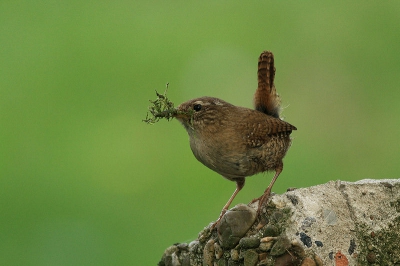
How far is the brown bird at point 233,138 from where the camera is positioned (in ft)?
12.4

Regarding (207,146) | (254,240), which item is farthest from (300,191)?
(207,146)

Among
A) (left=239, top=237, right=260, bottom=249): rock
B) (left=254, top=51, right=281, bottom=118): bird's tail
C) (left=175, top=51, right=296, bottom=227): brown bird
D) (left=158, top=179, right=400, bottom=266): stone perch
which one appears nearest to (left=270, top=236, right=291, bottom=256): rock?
(left=158, top=179, right=400, bottom=266): stone perch

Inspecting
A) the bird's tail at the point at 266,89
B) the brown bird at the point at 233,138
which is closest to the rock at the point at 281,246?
the brown bird at the point at 233,138

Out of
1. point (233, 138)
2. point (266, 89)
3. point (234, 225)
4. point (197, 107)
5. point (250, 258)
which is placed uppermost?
point (266, 89)

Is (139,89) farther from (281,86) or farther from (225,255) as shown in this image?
(225,255)

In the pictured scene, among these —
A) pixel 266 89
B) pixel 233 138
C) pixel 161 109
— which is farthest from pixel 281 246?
pixel 266 89

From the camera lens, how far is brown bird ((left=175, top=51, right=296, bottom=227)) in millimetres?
3771

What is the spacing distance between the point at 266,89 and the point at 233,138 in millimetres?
601

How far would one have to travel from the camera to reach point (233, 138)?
3.83 meters

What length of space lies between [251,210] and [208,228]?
31 centimetres

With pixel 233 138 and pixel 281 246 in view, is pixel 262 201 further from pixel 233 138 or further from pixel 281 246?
pixel 233 138

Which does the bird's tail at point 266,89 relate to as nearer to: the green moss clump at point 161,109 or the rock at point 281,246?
the green moss clump at point 161,109

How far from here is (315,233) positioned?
10.5 feet

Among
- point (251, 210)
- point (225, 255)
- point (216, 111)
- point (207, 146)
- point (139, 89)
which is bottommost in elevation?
point (225, 255)
